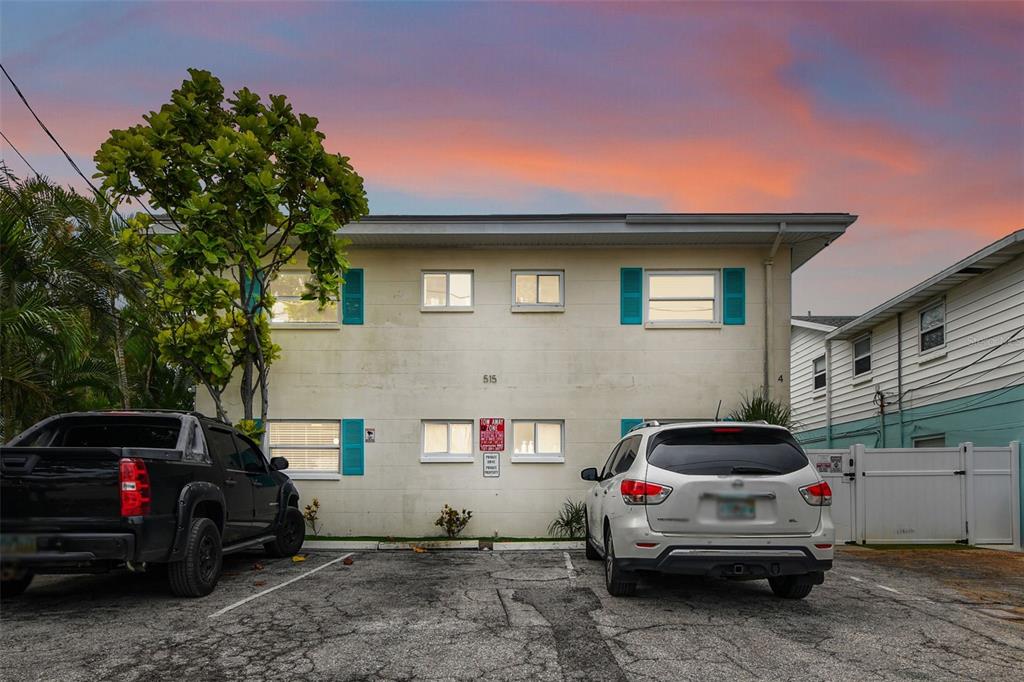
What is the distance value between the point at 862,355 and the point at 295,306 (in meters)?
15.0

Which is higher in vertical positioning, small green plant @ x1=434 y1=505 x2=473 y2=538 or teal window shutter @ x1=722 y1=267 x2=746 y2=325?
teal window shutter @ x1=722 y1=267 x2=746 y2=325

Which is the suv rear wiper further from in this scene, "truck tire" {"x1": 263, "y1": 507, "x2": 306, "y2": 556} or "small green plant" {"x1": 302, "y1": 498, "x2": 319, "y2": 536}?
"small green plant" {"x1": 302, "y1": 498, "x2": 319, "y2": 536}

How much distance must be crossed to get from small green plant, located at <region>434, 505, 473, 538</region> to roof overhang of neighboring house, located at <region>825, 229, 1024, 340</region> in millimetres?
10462

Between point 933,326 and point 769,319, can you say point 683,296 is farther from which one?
point 933,326

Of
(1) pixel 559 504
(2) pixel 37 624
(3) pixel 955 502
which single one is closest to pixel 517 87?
(1) pixel 559 504

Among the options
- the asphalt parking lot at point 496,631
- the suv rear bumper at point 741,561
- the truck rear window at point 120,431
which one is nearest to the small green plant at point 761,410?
the asphalt parking lot at point 496,631

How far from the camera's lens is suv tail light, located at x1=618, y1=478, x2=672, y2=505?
21.2ft

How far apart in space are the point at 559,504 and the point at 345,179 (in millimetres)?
7101

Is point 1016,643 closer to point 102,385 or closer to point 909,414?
point 909,414

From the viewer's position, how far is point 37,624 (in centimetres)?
609

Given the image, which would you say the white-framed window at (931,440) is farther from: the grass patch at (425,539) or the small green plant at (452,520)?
the small green plant at (452,520)

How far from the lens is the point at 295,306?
14586 mm

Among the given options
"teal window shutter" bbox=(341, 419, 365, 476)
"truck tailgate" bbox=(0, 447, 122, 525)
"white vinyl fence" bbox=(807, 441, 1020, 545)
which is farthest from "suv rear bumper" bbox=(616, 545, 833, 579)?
"teal window shutter" bbox=(341, 419, 365, 476)

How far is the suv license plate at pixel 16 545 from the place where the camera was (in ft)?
20.4
